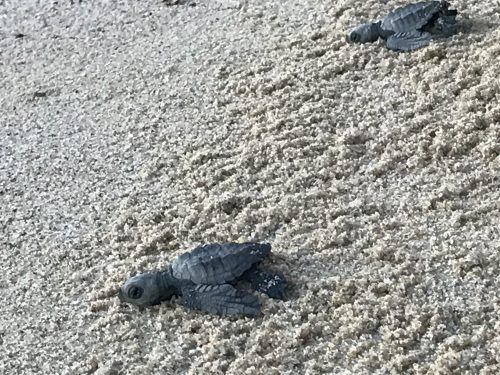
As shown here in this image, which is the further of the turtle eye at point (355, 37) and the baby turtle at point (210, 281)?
the turtle eye at point (355, 37)

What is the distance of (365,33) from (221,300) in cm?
156

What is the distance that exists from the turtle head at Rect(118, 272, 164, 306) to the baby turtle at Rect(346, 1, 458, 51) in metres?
1.56

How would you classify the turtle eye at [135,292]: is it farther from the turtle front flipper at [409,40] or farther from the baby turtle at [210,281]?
the turtle front flipper at [409,40]

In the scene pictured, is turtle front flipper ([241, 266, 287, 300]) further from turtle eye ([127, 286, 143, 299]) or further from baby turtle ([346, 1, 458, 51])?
baby turtle ([346, 1, 458, 51])

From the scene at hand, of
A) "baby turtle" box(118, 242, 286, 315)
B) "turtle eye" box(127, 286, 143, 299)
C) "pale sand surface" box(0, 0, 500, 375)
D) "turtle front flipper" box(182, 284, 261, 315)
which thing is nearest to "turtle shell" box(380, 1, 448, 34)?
"pale sand surface" box(0, 0, 500, 375)

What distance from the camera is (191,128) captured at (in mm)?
3146

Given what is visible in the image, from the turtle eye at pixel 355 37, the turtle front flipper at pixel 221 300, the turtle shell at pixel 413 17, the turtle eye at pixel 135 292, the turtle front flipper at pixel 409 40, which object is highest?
the turtle shell at pixel 413 17

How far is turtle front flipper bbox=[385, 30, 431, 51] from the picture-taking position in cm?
326

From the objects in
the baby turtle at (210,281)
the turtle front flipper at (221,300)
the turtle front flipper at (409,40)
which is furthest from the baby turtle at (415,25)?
the turtle front flipper at (221,300)

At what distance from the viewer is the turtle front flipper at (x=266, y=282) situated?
7.23 ft

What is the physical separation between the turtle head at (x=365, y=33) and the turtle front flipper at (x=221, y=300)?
4.93 feet

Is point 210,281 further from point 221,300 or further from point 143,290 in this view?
point 143,290

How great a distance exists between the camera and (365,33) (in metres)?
3.34

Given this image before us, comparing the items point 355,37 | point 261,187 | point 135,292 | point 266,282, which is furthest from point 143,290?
point 355,37
